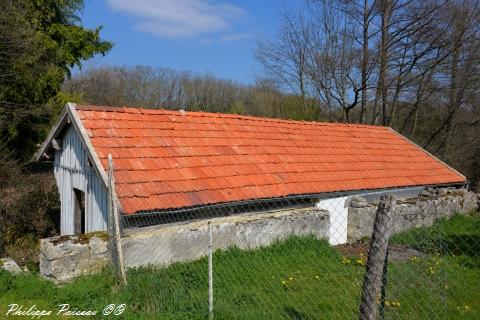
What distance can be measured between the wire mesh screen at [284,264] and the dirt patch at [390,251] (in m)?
0.03

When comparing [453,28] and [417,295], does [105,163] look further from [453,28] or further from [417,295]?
[453,28]

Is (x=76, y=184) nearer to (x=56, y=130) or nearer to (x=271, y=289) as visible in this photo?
(x=56, y=130)

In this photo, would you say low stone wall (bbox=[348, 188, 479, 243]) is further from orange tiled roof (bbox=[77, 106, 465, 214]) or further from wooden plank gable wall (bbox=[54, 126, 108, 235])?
wooden plank gable wall (bbox=[54, 126, 108, 235])

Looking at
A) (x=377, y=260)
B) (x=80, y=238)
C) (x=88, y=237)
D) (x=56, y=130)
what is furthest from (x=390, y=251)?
(x=56, y=130)

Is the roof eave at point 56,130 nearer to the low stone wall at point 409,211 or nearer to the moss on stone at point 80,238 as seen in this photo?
the moss on stone at point 80,238

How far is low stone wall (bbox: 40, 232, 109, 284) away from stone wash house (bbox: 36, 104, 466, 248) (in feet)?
2.28

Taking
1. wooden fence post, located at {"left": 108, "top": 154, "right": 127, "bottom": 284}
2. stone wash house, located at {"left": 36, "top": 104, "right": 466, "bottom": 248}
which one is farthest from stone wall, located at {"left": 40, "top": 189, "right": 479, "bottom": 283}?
stone wash house, located at {"left": 36, "top": 104, "right": 466, "bottom": 248}

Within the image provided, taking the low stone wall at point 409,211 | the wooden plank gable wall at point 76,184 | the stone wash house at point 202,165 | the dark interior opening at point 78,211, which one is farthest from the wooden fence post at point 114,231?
the low stone wall at point 409,211

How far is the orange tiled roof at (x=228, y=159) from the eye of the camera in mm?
7918

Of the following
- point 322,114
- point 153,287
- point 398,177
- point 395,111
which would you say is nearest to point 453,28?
point 395,111

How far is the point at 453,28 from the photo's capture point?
788 inches

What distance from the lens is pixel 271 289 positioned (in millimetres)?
6449

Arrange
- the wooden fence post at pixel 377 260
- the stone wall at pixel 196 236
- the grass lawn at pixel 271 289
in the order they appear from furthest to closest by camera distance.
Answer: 1. the stone wall at pixel 196 236
2. the grass lawn at pixel 271 289
3. the wooden fence post at pixel 377 260

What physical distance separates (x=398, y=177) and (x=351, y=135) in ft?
8.24
